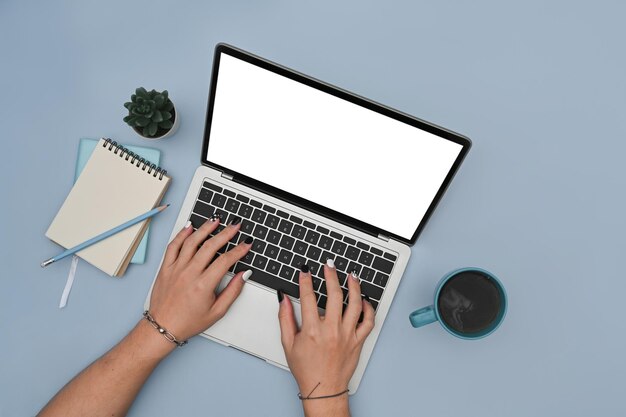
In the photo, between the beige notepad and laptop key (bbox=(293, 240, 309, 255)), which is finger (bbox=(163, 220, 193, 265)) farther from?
laptop key (bbox=(293, 240, 309, 255))

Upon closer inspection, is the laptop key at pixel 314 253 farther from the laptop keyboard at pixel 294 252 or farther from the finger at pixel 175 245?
the finger at pixel 175 245

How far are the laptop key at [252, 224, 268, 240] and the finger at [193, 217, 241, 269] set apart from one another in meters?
0.03

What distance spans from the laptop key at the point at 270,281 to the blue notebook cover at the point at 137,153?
18cm

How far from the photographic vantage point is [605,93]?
89cm

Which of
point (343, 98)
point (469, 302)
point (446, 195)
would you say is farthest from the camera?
point (446, 195)

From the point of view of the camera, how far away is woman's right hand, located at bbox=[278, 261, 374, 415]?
786mm

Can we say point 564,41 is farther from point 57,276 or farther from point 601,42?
point 57,276

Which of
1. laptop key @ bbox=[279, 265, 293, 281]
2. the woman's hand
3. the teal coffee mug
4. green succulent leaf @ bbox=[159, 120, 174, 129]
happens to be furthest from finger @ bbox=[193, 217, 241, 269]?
the teal coffee mug

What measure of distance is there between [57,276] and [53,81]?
1.24 feet

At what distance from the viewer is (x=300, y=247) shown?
818 millimetres

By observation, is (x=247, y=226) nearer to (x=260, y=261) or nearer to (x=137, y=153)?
(x=260, y=261)

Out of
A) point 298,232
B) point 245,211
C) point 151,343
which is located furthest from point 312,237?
point 151,343

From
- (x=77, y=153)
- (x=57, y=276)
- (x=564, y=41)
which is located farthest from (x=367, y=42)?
(x=57, y=276)

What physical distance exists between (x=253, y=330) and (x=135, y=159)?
0.38 meters
